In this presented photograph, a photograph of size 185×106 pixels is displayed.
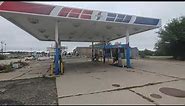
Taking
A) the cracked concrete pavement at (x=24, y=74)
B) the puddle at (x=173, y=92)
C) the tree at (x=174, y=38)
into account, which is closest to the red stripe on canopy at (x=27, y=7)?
the cracked concrete pavement at (x=24, y=74)

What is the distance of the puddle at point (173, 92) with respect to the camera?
23.9ft

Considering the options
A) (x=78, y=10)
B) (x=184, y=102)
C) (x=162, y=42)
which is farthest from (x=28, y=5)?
(x=162, y=42)

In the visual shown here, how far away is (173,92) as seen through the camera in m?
7.75

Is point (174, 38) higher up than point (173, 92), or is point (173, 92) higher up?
point (174, 38)

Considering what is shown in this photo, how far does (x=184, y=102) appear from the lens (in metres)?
6.40

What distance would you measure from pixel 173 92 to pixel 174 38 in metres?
22.5

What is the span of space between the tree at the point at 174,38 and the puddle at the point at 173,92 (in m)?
22.0

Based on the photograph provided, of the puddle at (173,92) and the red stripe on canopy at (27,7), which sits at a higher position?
the red stripe on canopy at (27,7)

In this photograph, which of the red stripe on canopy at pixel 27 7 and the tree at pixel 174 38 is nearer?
the red stripe on canopy at pixel 27 7

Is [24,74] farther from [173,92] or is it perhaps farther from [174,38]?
[174,38]

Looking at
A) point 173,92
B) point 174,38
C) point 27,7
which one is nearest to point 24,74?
point 27,7

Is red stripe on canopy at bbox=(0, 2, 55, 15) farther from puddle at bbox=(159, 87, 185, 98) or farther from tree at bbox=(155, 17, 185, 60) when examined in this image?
tree at bbox=(155, 17, 185, 60)

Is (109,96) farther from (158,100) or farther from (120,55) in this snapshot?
(120,55)

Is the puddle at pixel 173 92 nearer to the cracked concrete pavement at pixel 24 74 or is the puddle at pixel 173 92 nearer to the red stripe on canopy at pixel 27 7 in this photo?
the red stripe on canopy at pixel 27 7
